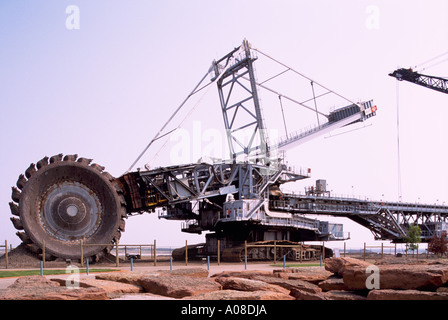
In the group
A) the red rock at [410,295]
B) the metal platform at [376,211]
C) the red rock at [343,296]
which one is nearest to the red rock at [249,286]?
the red rock at [343,296]

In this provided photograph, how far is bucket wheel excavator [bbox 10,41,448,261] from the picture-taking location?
106 feet

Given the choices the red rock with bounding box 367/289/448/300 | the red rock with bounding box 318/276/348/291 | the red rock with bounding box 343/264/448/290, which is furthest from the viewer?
the red rock with bounding box 318/276/348/291

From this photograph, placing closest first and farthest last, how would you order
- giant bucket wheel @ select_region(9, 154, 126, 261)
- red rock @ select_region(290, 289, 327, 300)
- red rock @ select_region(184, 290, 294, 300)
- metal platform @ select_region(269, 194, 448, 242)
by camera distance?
red rock @ select_region(184, 290, 294, 300)
red rock @ select_region(290, 289, 327, 300)
giant bucket wheel @ select_region(9, 154, 126, 261)
metal platform @ select_region(269, 194, 448, 242)

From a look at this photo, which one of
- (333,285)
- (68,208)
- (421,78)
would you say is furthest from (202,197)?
(421,78)

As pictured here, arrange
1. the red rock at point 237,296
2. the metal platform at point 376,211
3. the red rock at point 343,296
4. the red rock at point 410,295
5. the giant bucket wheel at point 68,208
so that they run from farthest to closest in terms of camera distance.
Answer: the metal platform at point 376,211, the giant bucket wheel at point 68,208, the red rock at point 343,296, the red rock at point 410,295, the red rock at point 237,296

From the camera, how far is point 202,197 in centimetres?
3903

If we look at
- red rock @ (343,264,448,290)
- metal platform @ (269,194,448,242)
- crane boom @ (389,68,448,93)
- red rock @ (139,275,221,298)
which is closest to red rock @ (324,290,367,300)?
red rock @ (343,264,448,290)

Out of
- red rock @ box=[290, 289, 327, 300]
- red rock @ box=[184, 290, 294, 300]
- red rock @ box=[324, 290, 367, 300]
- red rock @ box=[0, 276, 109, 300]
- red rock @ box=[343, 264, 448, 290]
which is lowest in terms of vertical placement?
red rock @ box=[290, 289, 327, 300]

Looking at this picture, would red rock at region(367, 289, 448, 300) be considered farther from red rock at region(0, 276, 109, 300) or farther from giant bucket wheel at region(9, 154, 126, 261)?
giant bucket wheel at region(9, 154, 126, 261)

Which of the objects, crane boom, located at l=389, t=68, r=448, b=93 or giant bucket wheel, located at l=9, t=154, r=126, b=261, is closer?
giant bucket wheel, located at l=9, t=154, r=126, b=261

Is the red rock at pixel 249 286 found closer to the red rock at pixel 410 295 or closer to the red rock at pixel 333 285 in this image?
the red rock at pixel 333 285

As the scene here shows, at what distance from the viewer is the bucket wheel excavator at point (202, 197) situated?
32250mm
